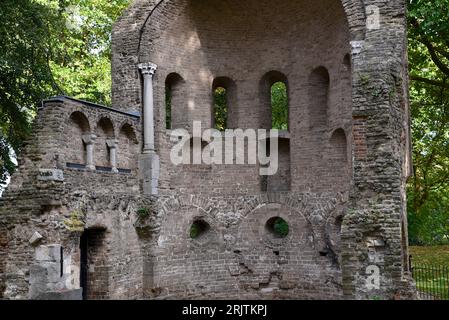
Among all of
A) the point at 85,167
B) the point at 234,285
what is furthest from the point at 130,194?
the point at 234,285

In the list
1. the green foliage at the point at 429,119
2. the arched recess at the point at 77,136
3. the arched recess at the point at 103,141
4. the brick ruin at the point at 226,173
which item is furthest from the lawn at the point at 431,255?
the arched recess at the point at 77,136

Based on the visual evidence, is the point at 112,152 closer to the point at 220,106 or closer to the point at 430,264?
the point at 220,106

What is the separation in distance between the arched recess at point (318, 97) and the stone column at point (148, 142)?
4.79 m

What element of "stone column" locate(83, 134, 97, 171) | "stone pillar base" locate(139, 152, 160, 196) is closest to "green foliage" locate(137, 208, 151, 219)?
"stone pillar base" locate(139, 152, 160, 196)

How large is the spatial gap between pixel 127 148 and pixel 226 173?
3566 mm

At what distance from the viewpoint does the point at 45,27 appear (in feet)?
57.8

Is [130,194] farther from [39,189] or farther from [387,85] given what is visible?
[387,85]

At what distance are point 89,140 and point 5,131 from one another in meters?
7.43

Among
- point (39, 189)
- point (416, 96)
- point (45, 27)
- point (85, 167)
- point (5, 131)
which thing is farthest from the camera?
point (416, 96)

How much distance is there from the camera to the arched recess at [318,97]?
1712 cm

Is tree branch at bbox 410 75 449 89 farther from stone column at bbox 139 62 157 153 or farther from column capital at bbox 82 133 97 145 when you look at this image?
column capital at bbox 82 133 97 145

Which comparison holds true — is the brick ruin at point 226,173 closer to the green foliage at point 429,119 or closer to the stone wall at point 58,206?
the stone wall at point 58,206

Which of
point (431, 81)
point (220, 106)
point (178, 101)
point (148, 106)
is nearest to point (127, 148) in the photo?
point (148, 106)

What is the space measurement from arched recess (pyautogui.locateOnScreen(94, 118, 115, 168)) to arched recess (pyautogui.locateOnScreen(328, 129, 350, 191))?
6378 millimetres
